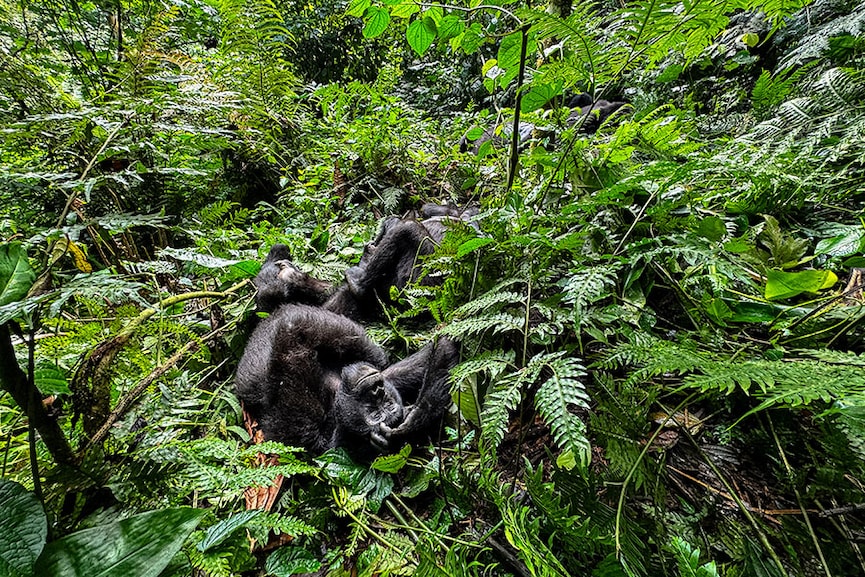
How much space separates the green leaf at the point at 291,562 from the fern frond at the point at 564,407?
82 cm

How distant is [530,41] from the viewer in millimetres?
1197

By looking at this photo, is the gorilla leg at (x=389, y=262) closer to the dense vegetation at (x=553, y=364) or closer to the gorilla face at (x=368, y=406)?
the dense vegetation at (x=553, y=364)

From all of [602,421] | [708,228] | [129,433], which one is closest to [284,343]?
[129,433]

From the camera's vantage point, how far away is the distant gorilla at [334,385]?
4.88 ft

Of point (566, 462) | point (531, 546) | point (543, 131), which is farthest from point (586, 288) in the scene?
point (543, 131)

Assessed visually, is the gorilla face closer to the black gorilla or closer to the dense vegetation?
the dense vegetation

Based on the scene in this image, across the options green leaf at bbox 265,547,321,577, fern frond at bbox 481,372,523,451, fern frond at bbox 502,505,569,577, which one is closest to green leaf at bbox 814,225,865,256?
fern frond at bbox 481,372,523,451

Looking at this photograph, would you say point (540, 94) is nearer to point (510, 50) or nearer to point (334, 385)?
point (510, 50)

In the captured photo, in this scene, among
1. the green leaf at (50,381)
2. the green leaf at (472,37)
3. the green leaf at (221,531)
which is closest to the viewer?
the green leaf at (221,531)

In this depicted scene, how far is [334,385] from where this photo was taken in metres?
1.94

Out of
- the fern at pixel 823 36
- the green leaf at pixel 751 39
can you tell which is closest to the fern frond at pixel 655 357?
the fern at pixel 823 36

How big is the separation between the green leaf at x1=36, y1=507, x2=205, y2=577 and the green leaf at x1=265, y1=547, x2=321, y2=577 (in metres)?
0.45

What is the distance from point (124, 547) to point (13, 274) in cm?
58

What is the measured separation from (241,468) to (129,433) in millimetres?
321
